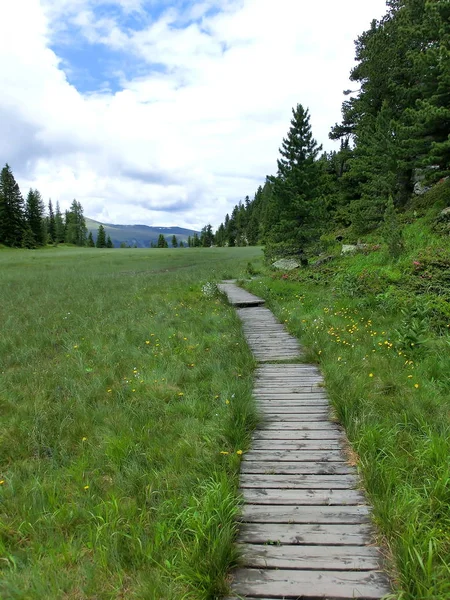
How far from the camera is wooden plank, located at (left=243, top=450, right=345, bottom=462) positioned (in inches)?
140

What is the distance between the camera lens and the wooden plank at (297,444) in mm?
3763

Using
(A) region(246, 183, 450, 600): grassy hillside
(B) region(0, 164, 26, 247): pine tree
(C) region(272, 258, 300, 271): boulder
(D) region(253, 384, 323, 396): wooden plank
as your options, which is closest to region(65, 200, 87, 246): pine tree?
(B) region(0, 164, 26, 247): pine tree

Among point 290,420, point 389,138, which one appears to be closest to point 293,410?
point 290,420

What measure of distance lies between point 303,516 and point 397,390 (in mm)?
2705

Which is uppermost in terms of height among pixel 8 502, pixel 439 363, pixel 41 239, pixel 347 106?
pixel 347 106

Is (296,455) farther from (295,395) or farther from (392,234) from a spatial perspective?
(392,234)

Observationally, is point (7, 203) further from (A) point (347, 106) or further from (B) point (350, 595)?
(B) point (350, 595)

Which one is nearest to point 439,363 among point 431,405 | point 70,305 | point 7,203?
point 431,405

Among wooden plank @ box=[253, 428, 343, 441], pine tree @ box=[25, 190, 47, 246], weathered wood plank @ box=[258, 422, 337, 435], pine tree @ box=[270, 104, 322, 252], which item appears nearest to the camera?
wooden plank @ box=[253, 428, 343, 441]

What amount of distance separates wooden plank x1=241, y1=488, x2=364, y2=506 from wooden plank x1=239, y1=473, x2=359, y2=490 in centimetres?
5

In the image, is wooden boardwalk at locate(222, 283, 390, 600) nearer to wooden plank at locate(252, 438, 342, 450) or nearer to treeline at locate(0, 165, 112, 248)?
wooden plank at locate(252, 438, 342, 450)

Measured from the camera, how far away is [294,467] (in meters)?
3.45

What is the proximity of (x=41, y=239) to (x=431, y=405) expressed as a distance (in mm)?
73768

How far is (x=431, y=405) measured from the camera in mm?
4270
